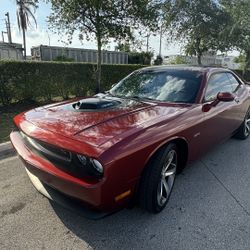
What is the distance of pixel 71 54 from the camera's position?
2288 centimetres

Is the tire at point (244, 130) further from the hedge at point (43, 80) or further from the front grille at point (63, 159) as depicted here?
the hedge at point (43, 80)

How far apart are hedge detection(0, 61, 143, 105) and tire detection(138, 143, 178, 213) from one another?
550 centimetres

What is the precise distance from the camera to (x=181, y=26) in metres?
14.4

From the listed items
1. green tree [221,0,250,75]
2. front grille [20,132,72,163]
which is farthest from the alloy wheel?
green tree [221,0,250,75]

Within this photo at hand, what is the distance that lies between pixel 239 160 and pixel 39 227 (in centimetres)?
319

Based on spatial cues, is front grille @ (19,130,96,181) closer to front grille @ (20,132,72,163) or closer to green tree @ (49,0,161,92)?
front grille @ (20,132,72,163)

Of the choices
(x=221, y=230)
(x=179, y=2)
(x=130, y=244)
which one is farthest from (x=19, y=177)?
(x=179, y=2)

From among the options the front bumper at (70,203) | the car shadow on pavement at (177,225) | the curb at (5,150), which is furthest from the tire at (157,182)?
the curb at (5,150)

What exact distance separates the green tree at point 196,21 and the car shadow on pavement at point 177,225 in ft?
40.4

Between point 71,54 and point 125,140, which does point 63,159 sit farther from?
point 71,54

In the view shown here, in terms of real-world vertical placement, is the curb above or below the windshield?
below

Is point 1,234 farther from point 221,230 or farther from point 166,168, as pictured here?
point 221,230

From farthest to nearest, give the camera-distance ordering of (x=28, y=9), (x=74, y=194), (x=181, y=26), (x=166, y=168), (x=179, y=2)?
1. (x=28, y=9)
2. (x=181, y=26)
3. (x=179, y=2)
4. (x=166, y=168)
5. (x=74, y=194)

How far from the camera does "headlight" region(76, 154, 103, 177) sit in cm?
206
